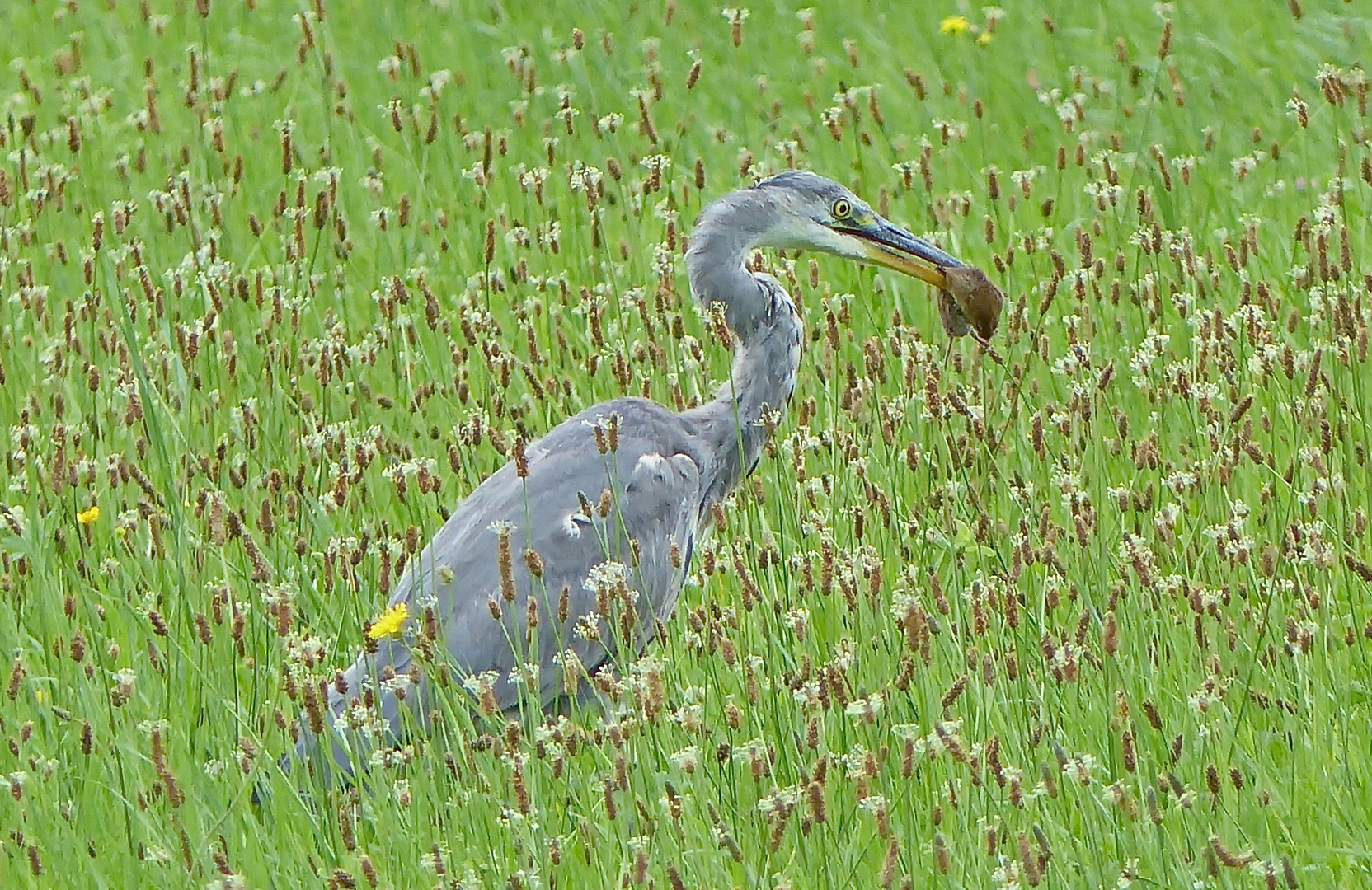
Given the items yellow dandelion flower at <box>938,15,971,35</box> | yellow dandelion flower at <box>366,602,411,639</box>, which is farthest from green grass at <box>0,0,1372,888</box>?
yellow dandelion flower at <box>366,602,411,639</box>

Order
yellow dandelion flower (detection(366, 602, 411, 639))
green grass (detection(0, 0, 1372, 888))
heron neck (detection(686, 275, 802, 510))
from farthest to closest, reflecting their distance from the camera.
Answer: heron neck (detection(686, 275, 802, 510)) < yellow dandelion flower (detection(366, 602, 411, 639)) < green grass (detection(0, 0, 1372, 888))

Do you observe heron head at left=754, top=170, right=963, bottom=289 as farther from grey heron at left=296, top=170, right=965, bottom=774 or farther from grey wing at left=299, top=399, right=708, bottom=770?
grey wing at left=299, top=399, right=708, bottom=770

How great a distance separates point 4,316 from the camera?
688 centimetres

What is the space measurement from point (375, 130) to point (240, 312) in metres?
1.91

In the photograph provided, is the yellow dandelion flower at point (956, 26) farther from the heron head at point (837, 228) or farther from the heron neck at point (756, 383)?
the heron neck at point (756, 383)

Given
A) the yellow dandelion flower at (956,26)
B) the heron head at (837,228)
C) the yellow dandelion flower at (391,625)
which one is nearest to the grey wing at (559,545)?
the yellow dandelion flower at (391,625)

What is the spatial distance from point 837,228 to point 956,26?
2.82 metres

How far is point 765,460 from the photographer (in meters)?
5.75

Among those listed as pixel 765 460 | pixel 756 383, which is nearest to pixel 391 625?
pixel 756 383

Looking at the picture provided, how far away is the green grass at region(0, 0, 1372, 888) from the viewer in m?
3.60

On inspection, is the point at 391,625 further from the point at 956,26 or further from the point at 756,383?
the point at 956,26

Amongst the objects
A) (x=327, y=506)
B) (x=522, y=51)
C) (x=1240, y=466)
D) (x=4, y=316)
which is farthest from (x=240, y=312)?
(x=1240, y=466)

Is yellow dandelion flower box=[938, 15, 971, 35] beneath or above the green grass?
above

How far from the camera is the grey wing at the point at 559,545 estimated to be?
184 inches
